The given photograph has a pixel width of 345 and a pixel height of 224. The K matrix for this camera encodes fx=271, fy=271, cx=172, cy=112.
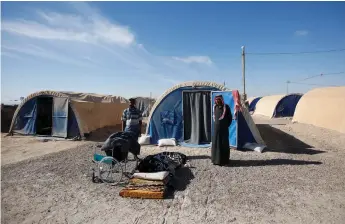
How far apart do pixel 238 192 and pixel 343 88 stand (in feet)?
49.2

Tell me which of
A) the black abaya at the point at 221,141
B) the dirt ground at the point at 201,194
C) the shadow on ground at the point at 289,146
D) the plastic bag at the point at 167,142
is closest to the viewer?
the dirt ground at the point at 201,194

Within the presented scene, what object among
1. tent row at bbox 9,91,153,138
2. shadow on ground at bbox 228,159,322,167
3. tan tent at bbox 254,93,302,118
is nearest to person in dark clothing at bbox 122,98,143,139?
shadow on ground at bbox 228,159,322,167

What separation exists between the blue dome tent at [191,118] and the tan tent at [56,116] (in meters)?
4.10

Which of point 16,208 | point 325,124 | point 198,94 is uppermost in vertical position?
point 198,94

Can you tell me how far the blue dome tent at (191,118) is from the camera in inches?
374

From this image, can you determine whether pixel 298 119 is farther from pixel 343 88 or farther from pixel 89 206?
pixel 89 206

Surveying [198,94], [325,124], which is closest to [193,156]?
[198,94]

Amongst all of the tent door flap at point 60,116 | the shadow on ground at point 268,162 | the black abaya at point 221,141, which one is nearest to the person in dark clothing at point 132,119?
the black abaya at point 221,141

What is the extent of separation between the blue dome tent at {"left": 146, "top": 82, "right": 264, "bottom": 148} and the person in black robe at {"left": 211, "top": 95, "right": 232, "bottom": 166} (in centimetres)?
213

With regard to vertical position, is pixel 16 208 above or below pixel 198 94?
below

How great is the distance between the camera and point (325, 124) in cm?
1530

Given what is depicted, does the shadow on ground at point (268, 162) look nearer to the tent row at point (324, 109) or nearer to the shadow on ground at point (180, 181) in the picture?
Result: the shadow on ground at point (180, 181)

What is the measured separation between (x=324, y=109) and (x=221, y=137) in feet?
39.1

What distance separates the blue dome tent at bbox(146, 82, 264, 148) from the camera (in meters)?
9.49
